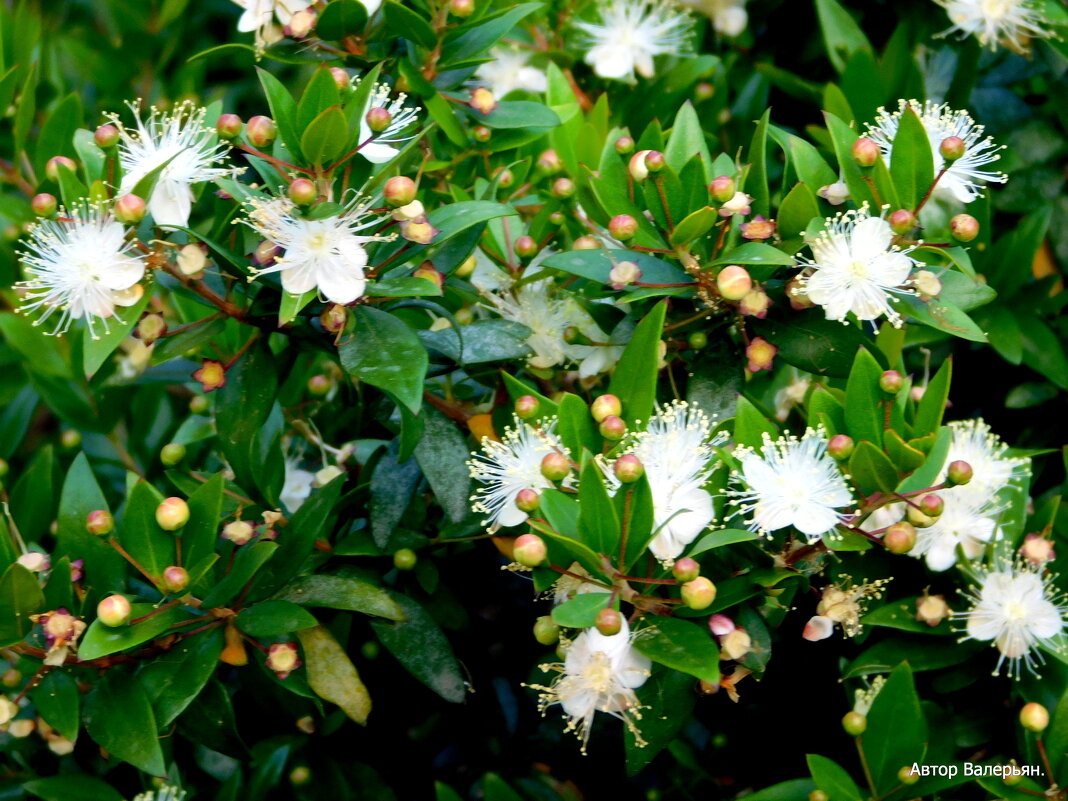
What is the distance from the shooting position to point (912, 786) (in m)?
1.57

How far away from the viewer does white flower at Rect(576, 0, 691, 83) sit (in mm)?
2148

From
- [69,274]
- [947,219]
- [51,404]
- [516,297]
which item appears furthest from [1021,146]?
[51,404]

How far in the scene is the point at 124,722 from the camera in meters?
1.49

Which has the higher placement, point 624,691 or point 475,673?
point 475,673

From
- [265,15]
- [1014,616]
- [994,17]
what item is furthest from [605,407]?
[994,17]

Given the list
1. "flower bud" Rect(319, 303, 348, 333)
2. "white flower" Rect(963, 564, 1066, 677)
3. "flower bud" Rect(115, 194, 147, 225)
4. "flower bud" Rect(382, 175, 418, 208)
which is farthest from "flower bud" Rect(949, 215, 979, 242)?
"flower bud" Rect(115, 194, 147, 225)

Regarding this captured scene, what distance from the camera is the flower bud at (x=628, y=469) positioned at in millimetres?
1267

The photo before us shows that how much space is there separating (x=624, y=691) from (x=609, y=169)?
0.74 meters

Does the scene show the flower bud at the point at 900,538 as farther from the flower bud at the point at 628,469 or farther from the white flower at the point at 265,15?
the white flower at the point at 265,15

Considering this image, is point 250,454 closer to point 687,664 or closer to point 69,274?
point 69,274

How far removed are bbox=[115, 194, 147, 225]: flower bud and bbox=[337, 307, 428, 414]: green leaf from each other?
31cm

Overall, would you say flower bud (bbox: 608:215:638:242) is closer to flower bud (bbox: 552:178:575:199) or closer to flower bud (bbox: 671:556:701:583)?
flower bud (bbox: 552:178:575:199)

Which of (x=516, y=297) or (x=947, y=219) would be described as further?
(x=947, y=219)

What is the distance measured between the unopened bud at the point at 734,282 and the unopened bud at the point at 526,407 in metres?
0.30
